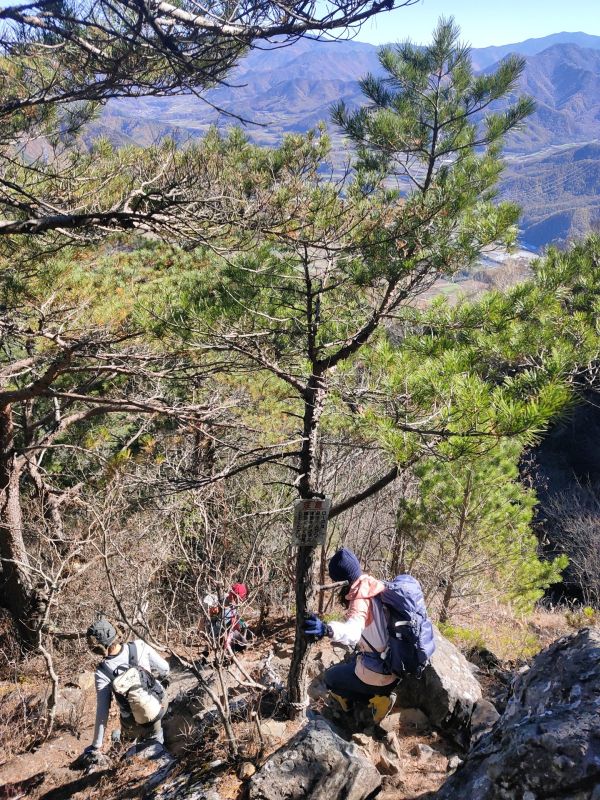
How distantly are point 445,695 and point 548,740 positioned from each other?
209 centimetres

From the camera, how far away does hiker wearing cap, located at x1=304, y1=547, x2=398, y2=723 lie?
9.90 feet

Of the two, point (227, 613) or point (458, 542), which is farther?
point (458, 542)

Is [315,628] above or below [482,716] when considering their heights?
above

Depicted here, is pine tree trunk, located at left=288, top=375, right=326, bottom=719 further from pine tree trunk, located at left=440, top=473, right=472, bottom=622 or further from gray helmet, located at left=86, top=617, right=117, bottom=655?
pine tree trunk, located at left=440, top=473, right=472, bottom=622

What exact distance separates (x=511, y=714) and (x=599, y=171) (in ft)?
442

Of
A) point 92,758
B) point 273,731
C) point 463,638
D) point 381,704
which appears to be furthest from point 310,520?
point 463,638

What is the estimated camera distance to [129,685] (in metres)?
3.84

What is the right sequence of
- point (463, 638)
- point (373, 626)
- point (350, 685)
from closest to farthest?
point (373, 626) < point (350, 685) < point (463, 638)

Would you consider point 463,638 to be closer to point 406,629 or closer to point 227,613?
point 227,613

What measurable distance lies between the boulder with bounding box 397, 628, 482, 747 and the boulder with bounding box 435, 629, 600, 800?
139cm

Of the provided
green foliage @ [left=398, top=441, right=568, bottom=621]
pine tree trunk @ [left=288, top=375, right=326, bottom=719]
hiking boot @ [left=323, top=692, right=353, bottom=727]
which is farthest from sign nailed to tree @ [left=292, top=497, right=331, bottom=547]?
green foliage @ [left=398, top=441, right=568, bottom=621]

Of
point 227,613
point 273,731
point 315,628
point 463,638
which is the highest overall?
point 315,628

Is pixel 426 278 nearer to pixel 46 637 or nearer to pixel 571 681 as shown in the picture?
pixel 571 681

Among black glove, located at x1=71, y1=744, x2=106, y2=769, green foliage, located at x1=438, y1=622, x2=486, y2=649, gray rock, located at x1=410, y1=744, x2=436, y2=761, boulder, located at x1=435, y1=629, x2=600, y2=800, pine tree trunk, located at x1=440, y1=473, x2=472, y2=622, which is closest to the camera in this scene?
boulder, located at x1=435, y1=629, x2=600, y2=800
